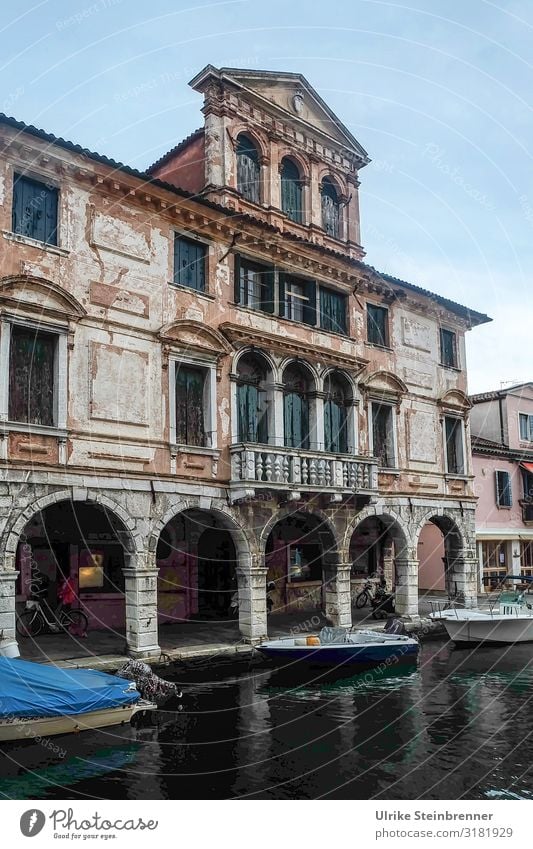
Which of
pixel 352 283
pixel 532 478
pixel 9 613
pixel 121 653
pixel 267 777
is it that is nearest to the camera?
pixel 267 777

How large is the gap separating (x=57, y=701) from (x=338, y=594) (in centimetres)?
1285

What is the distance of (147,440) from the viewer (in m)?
20.2

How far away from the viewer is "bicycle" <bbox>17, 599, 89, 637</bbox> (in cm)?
2180

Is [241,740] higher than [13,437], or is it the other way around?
[13,437]

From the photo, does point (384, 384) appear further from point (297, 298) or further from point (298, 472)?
point (298, 472)

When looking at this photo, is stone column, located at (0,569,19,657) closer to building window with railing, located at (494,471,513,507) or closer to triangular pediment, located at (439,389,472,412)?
triangular pediment, located at (439,389,472,412)

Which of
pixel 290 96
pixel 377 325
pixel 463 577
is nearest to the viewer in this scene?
pixel 290 96

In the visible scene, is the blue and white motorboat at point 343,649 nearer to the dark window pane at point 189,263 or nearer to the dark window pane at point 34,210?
the dark window pane at point 189,263

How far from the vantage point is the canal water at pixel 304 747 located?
1140cm

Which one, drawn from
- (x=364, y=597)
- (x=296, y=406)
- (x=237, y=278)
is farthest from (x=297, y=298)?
(x=364, y=597)

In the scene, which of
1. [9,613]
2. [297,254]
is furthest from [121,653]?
[297,254]

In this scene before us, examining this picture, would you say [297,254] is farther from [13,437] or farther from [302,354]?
[13,437]

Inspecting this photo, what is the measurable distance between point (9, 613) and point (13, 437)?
4.07 m

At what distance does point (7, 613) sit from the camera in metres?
16.8
